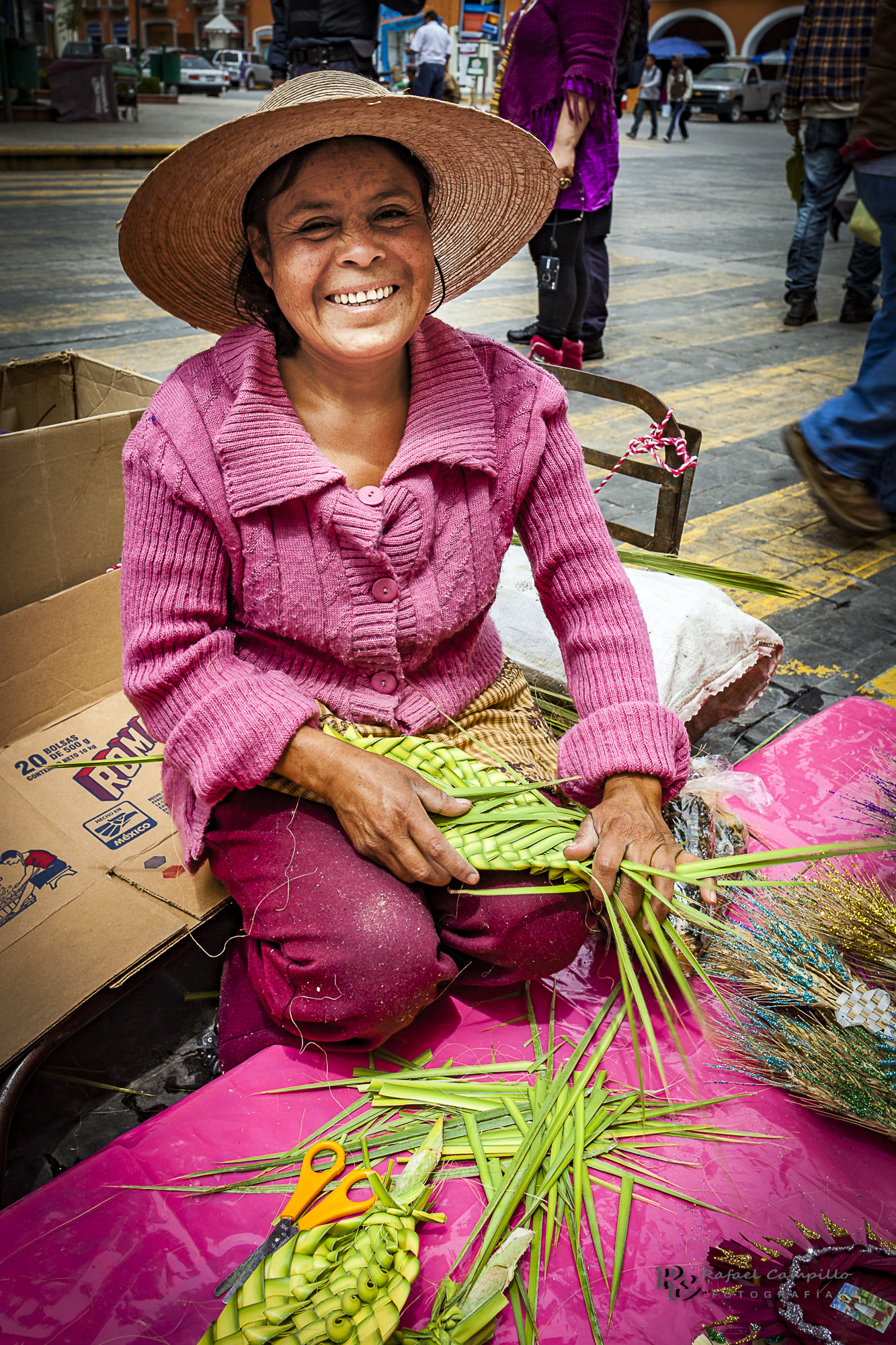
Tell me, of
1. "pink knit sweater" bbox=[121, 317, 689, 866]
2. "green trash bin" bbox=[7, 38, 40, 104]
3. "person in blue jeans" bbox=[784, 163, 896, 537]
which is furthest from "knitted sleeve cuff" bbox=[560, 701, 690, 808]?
"green trash bin" bbox=[7, 38, 40, 104]

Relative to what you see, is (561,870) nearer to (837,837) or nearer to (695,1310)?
(695,1310)

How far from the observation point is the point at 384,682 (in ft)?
5.31

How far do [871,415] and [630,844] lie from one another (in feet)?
6.91

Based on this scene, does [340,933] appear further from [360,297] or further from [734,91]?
[734,91]

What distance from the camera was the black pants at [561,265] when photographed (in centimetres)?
470

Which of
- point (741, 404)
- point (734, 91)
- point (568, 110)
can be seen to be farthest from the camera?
point (734, 91)

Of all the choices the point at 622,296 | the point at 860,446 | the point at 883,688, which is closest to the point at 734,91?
the point at 622,296

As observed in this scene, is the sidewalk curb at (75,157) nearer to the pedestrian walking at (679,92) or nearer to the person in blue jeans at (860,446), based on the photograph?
the pedestrian walking at (679,92)

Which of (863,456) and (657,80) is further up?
(657,80)

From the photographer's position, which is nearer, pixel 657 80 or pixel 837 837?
pixel 837 837

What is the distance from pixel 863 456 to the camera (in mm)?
3010

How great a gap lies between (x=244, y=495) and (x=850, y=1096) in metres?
1.25

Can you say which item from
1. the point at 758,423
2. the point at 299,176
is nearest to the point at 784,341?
the point at 758,423

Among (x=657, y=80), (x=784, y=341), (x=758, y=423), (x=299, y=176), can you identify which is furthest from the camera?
(x=657, y=80)
